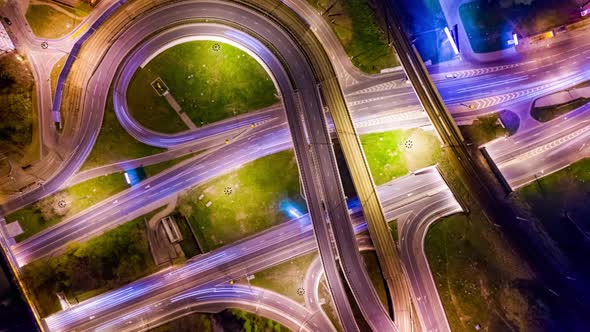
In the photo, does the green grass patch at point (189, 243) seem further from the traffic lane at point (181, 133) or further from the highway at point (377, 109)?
the traffic lane at point (181, 133)

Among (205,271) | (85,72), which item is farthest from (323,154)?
(85,72)

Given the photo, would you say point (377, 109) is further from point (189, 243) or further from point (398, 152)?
point (189, 243)

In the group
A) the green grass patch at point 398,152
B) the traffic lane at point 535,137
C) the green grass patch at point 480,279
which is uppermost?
the green grass patch at point 398,152

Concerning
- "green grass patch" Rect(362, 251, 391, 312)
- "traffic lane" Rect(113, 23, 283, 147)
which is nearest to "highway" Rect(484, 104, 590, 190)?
"green grass patch" Rect(362, 251, 391, 312)

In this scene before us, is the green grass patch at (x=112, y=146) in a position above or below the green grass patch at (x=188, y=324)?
above

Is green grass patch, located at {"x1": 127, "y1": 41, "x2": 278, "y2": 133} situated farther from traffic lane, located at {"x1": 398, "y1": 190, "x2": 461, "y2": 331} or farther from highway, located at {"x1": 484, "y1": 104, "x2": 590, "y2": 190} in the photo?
highway, located at {"x1": 484, "y1": 104, "x2": 590, "y2": 190}

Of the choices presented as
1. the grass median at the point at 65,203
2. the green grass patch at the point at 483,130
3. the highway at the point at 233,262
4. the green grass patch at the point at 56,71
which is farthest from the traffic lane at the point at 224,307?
the green grass patch at the point at 56,71
